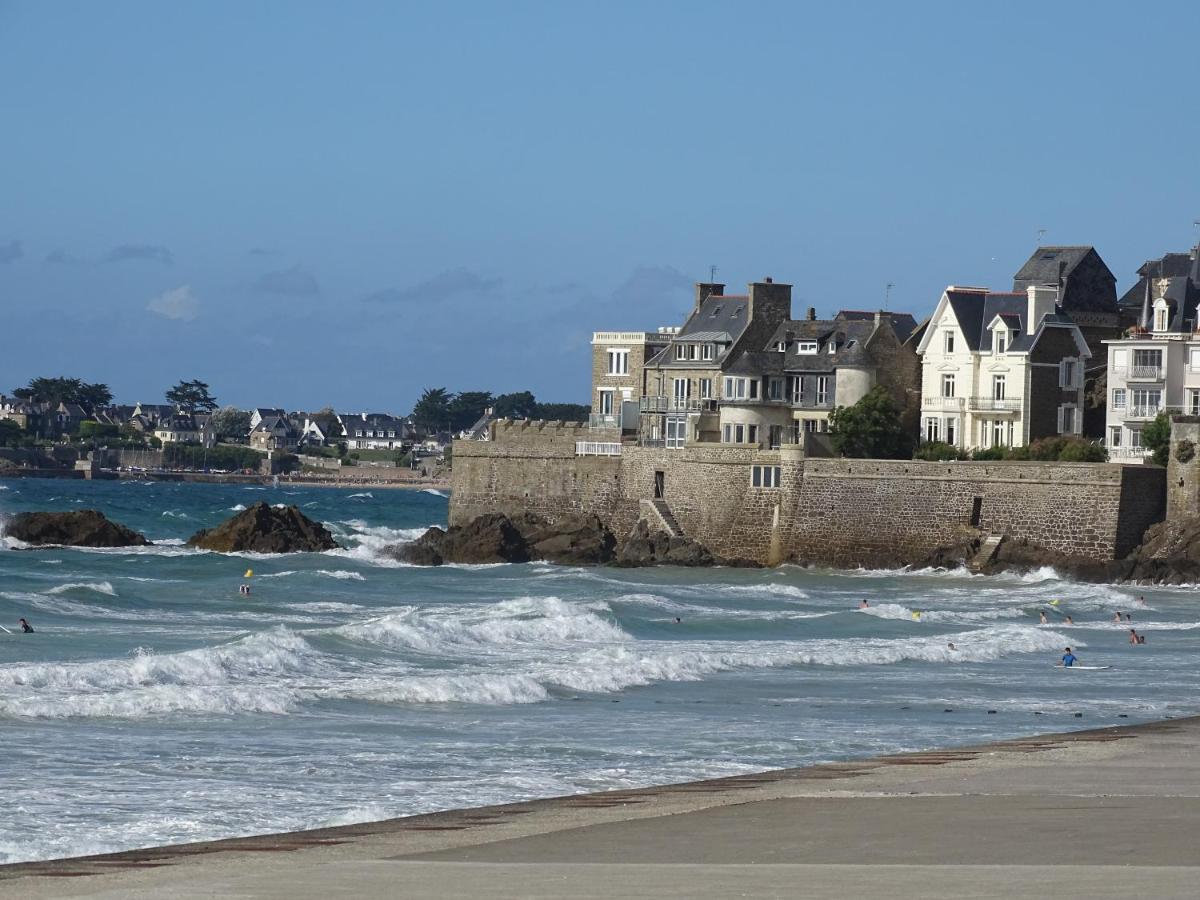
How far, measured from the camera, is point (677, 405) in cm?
5388

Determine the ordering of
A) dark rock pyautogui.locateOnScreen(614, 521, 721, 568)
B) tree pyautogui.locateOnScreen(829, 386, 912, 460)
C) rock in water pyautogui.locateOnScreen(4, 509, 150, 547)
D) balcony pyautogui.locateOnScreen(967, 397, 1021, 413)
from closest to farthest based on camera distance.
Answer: dark rock pyautogui.locateOnScreen(614, 521, 721, 568) → tree pyautogui.locateOnScreen(829, 386, 912, 460) → balcony pyautogui.locateOnScreen(967, 397, 1021, 413) → rock in water pyautogui.locateOnScreen(4, 509, 150, 547)

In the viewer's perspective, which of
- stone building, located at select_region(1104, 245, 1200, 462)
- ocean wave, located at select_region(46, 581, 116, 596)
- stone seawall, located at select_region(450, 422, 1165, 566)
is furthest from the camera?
stone building, located at select_region(1104, 245, 1200, 462)

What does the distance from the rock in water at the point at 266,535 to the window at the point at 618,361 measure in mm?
8773

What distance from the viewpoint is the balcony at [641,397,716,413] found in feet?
175

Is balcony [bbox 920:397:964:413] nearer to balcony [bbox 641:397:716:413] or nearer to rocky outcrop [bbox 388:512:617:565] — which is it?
balcony [bbox 641:397:716:413]

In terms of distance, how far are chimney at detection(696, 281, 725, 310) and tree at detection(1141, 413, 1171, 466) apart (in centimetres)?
1280


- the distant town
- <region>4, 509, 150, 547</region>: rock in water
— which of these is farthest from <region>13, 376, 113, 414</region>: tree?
<region>4, 509, 150, 547</region>: rock in water

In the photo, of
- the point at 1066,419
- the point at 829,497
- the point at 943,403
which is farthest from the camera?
the point at 943,403

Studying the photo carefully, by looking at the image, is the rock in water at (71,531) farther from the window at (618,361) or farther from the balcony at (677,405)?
the balcony at (677,405)

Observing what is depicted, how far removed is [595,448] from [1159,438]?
1394 centimetres

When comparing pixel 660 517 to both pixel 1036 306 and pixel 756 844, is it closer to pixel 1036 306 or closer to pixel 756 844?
pixel 1036 306

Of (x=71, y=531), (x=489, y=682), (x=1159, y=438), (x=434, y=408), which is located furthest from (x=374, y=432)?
(x=489, y=682)

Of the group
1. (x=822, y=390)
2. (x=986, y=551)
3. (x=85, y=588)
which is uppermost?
(x=822, y=390)

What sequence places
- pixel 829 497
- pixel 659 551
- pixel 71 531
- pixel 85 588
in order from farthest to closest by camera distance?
pixel 71 531
pixel 659 551
pixel 829 497
pixel 85 588
